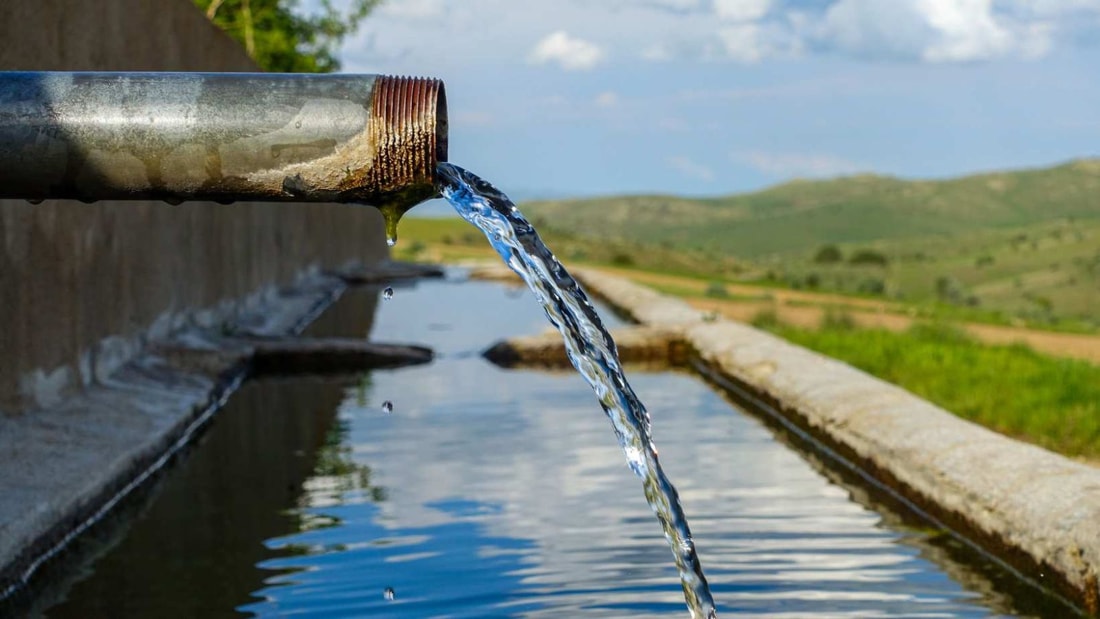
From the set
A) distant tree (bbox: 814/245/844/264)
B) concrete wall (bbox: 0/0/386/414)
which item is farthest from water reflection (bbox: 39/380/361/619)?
distant tree (bbox: 814/245/844/264)

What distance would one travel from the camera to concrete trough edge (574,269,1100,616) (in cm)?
515

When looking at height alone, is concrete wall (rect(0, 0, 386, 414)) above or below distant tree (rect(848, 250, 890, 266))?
below

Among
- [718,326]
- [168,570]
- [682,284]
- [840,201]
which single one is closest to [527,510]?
[168,570]

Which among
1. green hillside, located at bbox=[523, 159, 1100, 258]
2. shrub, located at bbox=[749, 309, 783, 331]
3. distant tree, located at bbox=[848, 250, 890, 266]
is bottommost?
shrub, located at bbox=[749, 309, 783, 331]

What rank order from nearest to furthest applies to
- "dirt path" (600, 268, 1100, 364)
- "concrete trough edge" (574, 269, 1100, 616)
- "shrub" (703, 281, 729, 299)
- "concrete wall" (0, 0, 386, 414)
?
"concrete trough edge" (574, 269, 1100, 616) < "concrete wall" (0, 0, 386, 414) < "dirt path" (600, 268, 1100, 364) < "shrub" (703, 281, 729, 299)

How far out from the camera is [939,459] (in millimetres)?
6438

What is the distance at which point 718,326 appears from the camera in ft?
41.1

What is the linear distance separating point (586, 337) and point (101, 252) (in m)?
5.90

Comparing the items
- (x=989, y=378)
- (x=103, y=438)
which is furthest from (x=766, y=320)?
(x=103, y=438)

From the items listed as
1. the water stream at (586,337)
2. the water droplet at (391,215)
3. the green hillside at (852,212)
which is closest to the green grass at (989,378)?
the water stream at (586,337)

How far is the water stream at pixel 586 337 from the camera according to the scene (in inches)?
153

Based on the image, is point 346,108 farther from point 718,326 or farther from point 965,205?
point 965,205

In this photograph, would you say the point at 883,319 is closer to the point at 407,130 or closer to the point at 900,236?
the point at 407,130

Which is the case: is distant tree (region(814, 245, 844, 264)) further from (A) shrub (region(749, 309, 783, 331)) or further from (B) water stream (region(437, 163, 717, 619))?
(B) water stream (region(437, 163, 717, 619))
